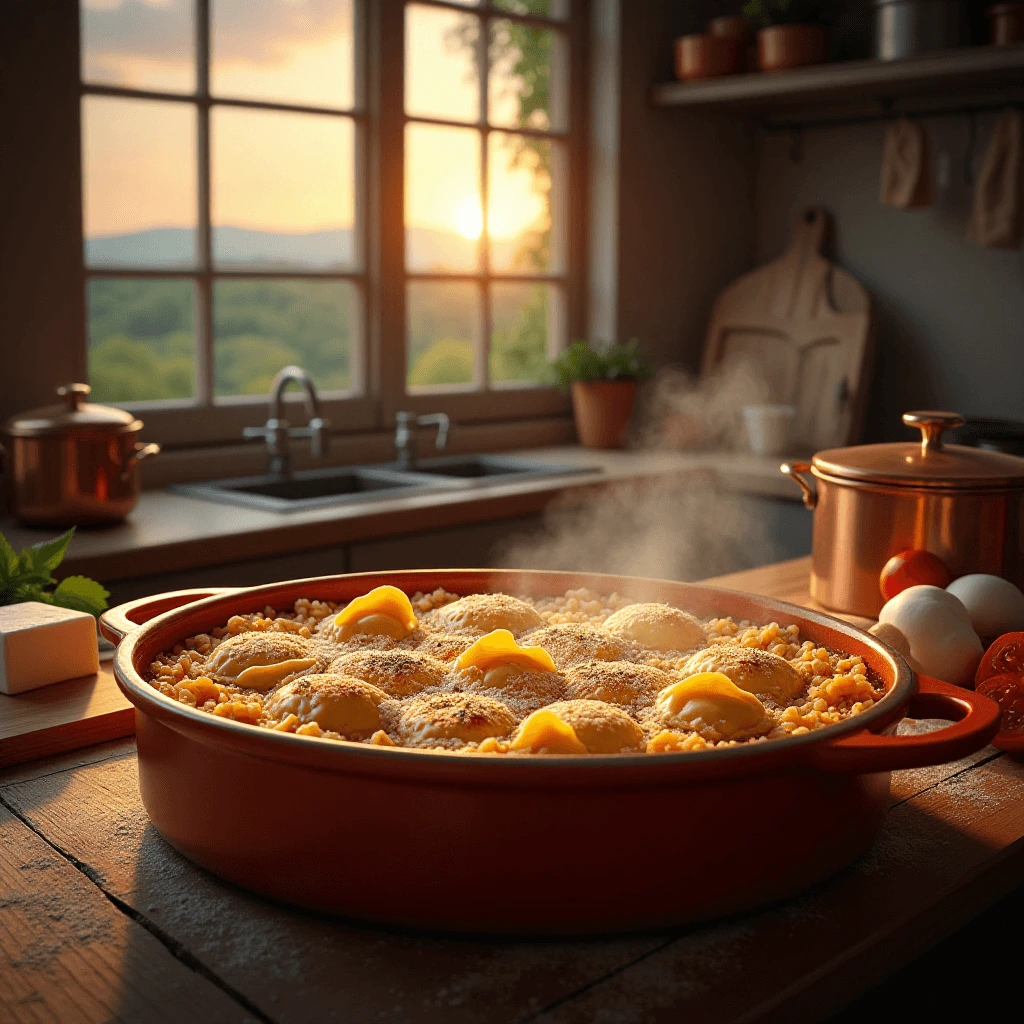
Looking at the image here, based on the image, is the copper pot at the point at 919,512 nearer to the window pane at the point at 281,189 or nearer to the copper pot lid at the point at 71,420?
the copper pot lid at the point at 71,420

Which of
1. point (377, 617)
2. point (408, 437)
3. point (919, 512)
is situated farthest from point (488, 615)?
point (408, 437)

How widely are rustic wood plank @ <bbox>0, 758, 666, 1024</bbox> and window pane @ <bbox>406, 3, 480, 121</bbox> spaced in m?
2.87

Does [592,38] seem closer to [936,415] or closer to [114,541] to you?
[114,541]

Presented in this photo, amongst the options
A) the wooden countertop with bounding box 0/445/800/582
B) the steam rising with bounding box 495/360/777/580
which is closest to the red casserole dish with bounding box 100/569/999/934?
the wooden countertop with bounding box 0/445/800/582

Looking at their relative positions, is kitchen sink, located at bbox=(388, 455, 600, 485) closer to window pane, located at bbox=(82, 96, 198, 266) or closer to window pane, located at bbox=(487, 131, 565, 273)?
window pane, located at bbox=(487, 131, 565, 273)

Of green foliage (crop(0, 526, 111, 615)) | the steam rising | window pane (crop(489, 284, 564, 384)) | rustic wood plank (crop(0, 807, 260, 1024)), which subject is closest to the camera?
rustic wood plank (crop(0, 807, 260, 1024))

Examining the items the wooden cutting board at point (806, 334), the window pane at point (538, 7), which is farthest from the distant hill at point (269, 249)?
the wooden cutting board at point (806, 334)

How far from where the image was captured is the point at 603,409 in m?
3.61

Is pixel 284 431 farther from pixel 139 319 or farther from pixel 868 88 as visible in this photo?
pixel 868 88

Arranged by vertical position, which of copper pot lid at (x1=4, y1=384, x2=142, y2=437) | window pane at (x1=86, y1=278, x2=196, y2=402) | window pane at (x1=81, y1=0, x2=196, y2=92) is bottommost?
copper pot lid at (x1=4, y1=384, x2=142, y2=437)

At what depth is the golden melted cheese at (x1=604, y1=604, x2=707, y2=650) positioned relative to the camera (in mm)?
1048

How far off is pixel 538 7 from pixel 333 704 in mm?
3298

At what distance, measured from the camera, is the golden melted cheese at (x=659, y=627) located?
1048mm

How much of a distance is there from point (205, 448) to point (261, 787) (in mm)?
2337
